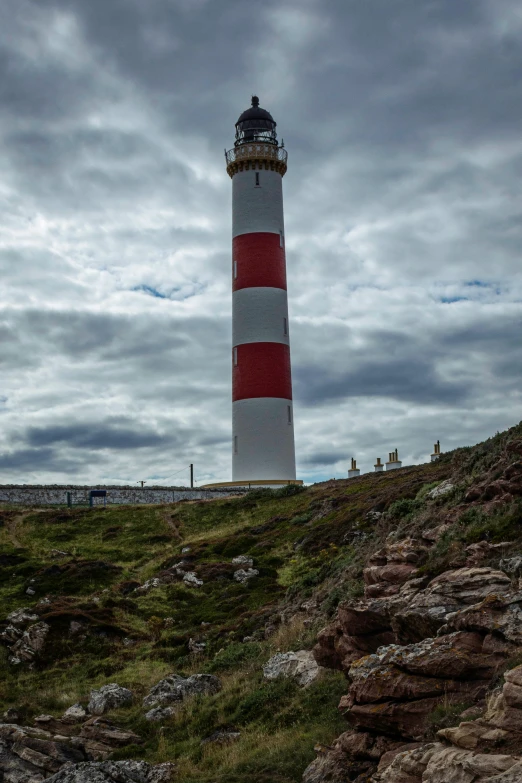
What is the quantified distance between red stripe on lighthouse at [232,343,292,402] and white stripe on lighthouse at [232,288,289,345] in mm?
536

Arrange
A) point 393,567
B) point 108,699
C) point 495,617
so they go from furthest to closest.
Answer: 1. point 108,699
2. point 393,567
3. point 495,617

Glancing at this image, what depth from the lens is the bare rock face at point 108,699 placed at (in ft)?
53.7

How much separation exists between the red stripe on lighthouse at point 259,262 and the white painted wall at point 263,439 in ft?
25.8

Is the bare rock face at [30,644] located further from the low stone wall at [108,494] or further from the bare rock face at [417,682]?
the low stone wall at [108,494]

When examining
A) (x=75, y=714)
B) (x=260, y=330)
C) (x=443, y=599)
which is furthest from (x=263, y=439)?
(x=443, y=599)

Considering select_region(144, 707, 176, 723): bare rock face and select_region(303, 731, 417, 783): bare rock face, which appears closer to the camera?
select_region(303, 731, 417, 783): bare rock face

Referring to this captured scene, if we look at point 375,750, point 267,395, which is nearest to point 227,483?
point 267,395

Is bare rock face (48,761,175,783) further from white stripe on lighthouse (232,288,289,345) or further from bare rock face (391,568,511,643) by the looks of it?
white stripe on lighthouse (232,288,289,345)

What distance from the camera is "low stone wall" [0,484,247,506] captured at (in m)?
49.3

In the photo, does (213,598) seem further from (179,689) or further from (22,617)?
(179,689)

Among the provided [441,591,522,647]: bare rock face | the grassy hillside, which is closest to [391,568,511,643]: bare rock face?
[441,591,522,647]: bare rock face

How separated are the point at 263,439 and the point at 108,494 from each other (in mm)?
12613

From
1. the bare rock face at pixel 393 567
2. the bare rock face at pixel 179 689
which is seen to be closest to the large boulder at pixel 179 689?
the bare rock face at pixel 179 689

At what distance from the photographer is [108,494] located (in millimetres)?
51719
